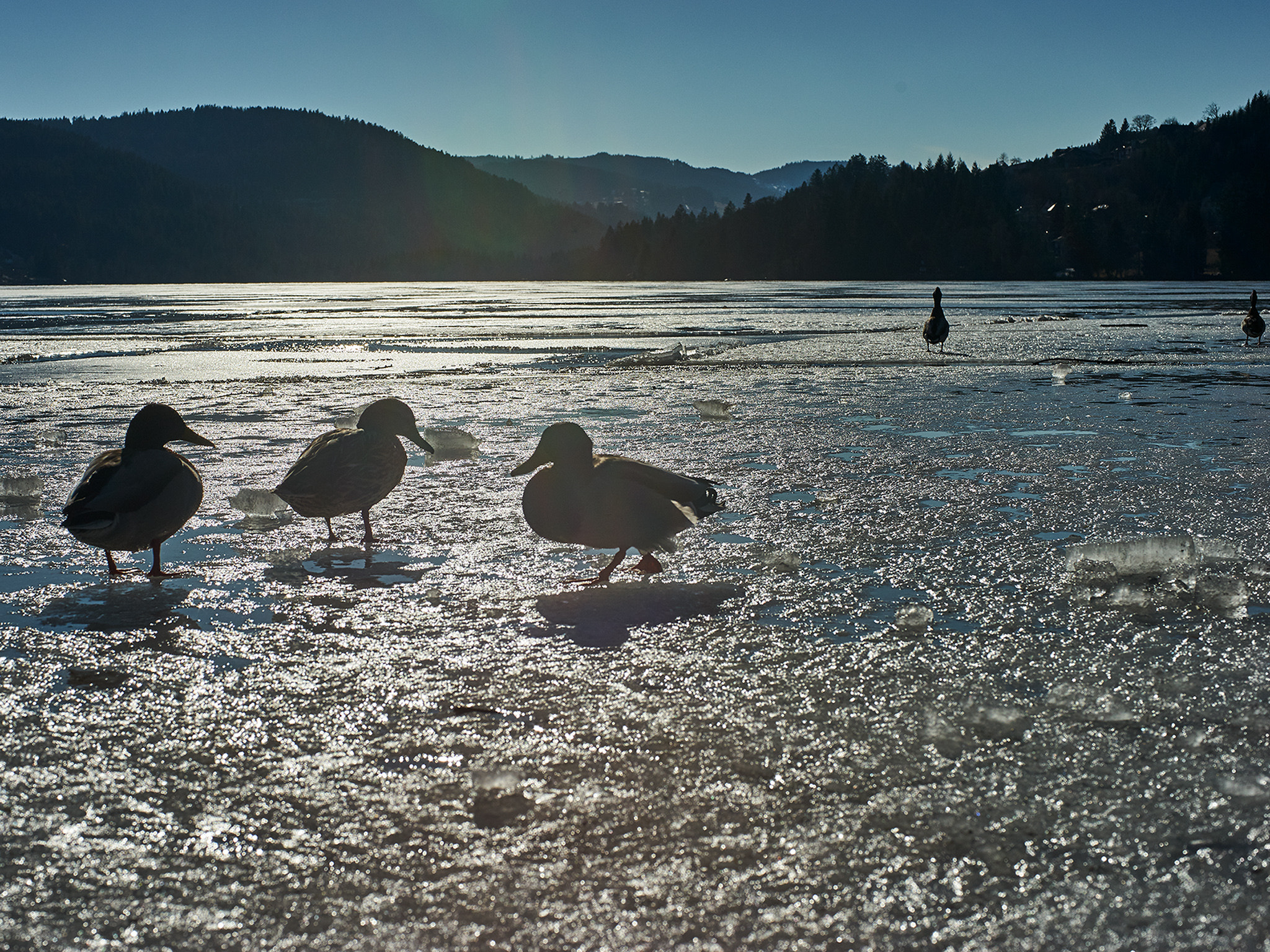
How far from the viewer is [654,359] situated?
18.3 metres

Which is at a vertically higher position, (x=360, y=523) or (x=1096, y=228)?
(x=1096, y=228)

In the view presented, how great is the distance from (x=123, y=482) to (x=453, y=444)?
3873 millimetres

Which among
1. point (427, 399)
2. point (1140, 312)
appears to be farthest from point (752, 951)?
point (1140, 312)

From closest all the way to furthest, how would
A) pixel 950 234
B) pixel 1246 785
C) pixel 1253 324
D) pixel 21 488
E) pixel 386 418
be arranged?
pixel 1246 785, pixel 386 418, pixel 21 488, pixel 1253 324, pixel 950 234

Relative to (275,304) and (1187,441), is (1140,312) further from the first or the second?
(275,304)

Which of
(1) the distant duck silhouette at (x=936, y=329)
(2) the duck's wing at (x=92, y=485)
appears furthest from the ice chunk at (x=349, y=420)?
(1) the distant duck silhouette at (x=936, y=329)

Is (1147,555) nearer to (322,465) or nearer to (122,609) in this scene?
(322,465)

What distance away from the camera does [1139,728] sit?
3051 mm

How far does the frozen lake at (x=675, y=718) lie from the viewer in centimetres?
221

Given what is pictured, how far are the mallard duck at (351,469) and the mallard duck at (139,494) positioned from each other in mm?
539

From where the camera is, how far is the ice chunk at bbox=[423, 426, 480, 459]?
28.0 feet

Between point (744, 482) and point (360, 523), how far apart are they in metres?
2.68

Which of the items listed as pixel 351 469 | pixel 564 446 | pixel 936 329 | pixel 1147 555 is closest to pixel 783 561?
pixel 564 446

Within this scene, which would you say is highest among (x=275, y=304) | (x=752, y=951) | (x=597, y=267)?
(x=597, y=267)
